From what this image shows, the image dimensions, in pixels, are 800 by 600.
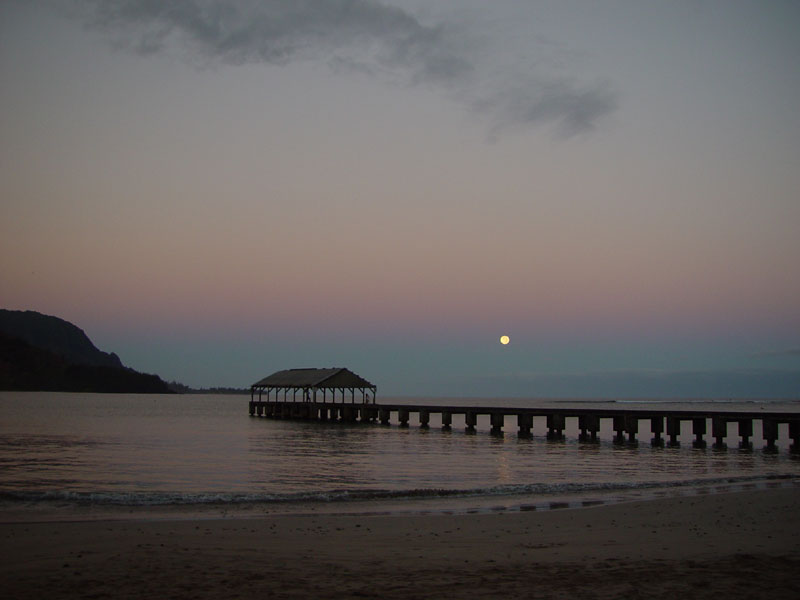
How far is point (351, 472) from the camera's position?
24.1m

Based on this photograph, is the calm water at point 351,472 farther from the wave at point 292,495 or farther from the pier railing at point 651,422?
the pier railing at point 651,422

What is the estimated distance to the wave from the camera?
1634 cm

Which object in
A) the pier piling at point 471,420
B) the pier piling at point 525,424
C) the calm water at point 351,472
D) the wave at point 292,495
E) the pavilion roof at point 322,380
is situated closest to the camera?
the wave at point 292,495

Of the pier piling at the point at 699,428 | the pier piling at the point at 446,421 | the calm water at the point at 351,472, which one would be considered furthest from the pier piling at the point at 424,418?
the pier piling at the point at 699,428

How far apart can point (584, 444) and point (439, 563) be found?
34521 millimetres

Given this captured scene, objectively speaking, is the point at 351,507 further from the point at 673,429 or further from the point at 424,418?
the point at 424,418

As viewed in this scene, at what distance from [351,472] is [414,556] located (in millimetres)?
14391

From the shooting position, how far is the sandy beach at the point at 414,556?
805 centimetres

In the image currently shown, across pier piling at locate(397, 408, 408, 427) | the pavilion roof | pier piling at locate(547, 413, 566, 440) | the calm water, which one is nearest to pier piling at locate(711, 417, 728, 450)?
the calm water

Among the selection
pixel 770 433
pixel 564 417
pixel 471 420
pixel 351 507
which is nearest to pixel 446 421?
pixel 471 420

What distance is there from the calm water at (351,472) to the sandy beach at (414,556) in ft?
10.3

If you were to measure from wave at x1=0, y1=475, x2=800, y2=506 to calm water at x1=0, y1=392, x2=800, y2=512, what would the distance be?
0.08 feet

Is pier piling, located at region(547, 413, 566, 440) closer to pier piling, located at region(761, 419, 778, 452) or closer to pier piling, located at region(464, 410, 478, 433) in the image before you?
pier piling, located at region(464, 410, 478, 433)

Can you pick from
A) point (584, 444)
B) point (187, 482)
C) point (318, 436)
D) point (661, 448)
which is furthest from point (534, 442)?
point (187, 482)
